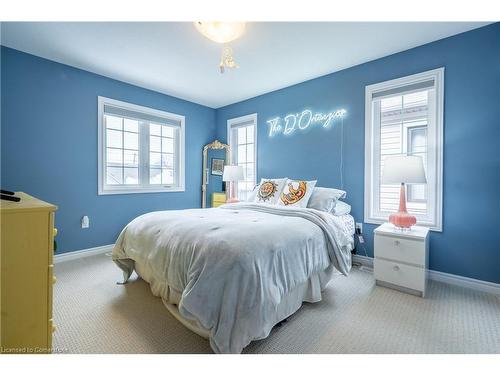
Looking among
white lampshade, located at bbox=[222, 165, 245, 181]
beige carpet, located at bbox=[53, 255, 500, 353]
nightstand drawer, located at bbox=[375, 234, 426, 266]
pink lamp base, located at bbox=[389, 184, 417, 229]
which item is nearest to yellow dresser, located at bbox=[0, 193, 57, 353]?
beige carpet, located at bbox=[53, 255, 500, 353]

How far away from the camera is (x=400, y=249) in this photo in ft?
7.03

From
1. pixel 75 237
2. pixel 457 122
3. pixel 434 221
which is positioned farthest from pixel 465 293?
pixel 75 237

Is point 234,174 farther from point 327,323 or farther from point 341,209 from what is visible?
point 327,323

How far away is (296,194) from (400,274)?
1.28 metres

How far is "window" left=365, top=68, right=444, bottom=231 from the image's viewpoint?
2389mm

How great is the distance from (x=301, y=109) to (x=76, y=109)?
3014mm

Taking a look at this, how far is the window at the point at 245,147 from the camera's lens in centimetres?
408

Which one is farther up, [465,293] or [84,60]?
[84,60]

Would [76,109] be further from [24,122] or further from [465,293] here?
[465,293]

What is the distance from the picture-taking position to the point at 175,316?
1.69m

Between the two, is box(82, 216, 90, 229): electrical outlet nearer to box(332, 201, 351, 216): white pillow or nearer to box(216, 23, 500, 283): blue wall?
box(332, 201, 351, 216): white pillow

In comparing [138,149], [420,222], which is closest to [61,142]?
[138,149]

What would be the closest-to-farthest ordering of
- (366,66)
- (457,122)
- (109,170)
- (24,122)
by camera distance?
(457,122) → (24,122) → (366,66) → (109,170)

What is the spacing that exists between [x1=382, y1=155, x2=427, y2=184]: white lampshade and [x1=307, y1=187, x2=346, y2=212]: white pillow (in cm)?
60
